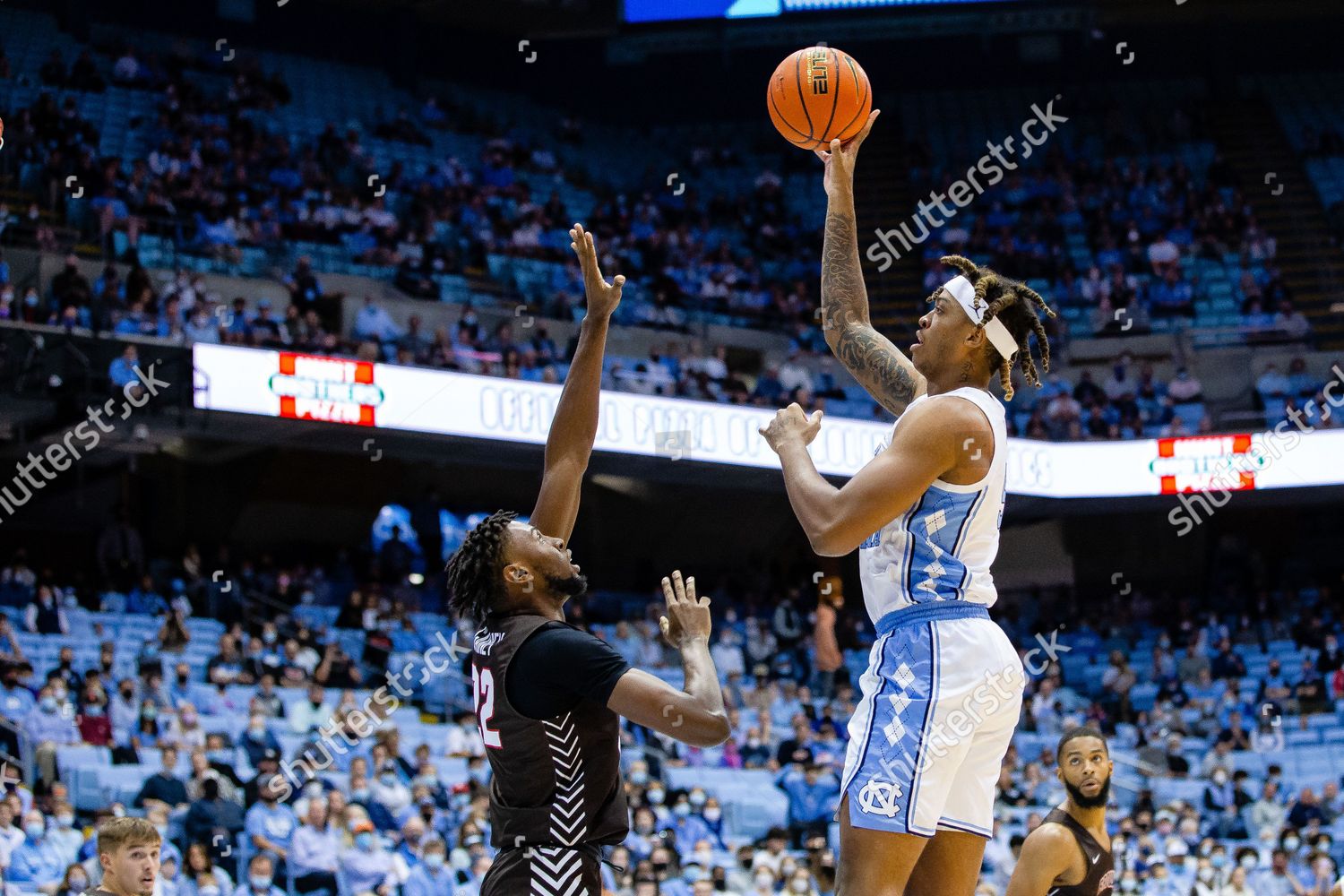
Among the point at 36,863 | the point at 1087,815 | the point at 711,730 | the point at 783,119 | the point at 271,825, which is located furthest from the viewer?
the point at 271,825

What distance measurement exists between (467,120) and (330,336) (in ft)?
29.9

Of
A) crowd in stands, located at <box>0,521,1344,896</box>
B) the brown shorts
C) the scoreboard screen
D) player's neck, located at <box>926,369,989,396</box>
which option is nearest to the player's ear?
the brown shorts

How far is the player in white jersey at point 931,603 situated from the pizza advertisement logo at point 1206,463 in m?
17.8

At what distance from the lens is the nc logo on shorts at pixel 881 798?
4.05 metres

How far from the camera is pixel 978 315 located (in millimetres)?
4387

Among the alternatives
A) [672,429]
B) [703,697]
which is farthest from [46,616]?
[703,697]

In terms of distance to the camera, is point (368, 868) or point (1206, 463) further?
point (1206, 463)

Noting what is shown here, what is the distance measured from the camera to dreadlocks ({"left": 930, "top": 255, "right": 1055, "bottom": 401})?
442 cm

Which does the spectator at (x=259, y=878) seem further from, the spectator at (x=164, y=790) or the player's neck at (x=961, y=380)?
the player's neck at (x=961, y=380)

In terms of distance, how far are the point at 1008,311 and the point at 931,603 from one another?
0.84 meters

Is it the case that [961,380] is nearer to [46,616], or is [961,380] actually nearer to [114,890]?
[114,890]

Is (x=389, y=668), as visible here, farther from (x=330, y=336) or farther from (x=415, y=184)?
(x=415, y=184)

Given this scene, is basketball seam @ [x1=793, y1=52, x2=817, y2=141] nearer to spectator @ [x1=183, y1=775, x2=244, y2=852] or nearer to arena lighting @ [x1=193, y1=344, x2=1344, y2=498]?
spectator @ [x1=183, y1=775, x2=244, y2=852]

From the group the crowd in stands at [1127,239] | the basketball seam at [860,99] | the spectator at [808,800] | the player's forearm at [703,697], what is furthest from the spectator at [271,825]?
the crowd in stands at [1127,239]
